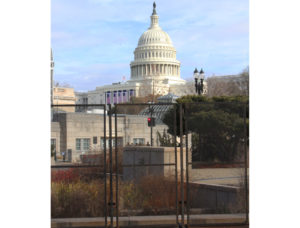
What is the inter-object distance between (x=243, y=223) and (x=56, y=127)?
309 cm

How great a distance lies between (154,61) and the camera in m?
99.5

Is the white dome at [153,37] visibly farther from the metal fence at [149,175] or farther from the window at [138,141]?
the metal fence at [149,175]

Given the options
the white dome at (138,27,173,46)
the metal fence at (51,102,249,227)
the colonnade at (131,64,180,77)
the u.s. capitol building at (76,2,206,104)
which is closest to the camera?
the metal fence at (51,102,249,227)

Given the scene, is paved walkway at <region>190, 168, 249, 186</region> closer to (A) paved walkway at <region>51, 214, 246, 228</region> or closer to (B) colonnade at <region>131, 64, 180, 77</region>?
(A) paved walkway at <region>51, 214, 246, 228</region>

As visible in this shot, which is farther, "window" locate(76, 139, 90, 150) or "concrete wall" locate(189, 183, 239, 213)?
"concrete wall" locate(189, 183, 239, 213)

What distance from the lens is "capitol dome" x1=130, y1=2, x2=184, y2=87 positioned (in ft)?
326

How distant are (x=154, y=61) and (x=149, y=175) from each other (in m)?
92.5

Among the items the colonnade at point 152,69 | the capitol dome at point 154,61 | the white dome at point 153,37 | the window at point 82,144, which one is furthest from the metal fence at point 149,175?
the white dome at point 153,37

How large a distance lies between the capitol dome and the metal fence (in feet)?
291

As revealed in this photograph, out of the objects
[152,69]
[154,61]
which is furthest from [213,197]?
[152,69]

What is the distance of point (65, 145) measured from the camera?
7.06 metres

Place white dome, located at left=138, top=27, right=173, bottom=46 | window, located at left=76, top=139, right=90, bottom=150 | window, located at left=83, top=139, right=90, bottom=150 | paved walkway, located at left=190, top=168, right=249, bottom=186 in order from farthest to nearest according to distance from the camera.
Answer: white dome, located at left=138, top=27, right=173, bottom=46 → paved walkway, located at left=190, top=168, right=249, bottom=186 → window, located at left=83, top=139, right=90, bottom=150 → window, located at left=76, top=139, right=90, bottom=150

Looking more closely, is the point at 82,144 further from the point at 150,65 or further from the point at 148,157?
the point at 150,65

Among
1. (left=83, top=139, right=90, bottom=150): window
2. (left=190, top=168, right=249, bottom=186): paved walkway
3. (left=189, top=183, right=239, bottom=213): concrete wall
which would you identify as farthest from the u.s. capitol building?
(left=83, top=139, right=90, bottom=150): window
